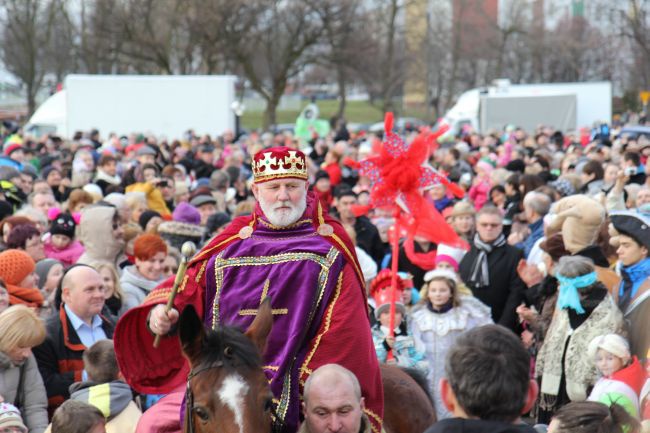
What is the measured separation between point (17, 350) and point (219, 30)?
40818 millimetres

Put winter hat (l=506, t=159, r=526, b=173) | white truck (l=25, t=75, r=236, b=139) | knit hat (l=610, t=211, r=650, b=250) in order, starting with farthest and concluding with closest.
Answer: white truck (l=25, t=75, r=236, b=139) → winter hat (l=506, t=159, r=526, b=173) → knit hat (l=610, t=211, r=650, b=250)

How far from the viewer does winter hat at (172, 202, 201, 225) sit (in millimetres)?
11891

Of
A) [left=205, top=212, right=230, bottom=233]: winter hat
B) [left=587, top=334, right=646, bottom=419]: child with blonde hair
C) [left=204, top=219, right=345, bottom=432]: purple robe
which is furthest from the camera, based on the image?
[left=205, top=212, right=230, bottom=233]: winter hat

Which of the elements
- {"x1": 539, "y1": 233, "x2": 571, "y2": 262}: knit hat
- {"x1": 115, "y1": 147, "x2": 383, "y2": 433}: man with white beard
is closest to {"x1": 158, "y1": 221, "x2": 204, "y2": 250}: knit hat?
{"x1": 539, "y1": 233, "x2": 571, "y2": 262}: knit hat

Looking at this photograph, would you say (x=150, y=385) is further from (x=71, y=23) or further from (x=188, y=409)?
(x=71, y=23)

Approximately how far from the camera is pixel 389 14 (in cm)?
5406

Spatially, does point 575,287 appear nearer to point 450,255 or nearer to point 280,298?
point 450,255

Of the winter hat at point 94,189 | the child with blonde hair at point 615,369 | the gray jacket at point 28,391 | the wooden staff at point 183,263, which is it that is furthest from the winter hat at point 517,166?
the wooden staff at point 183,263

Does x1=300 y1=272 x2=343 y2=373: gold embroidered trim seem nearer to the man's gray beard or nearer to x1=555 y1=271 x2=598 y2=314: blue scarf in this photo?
the man's gray beard

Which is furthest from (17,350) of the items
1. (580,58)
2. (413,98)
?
(413,98)

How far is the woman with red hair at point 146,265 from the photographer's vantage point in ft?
29.7

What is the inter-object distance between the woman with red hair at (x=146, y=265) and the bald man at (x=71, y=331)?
120 centimetres

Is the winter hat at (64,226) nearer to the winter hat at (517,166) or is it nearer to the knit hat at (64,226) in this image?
the knit hat at (64,226)

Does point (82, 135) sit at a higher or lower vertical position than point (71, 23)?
lower
